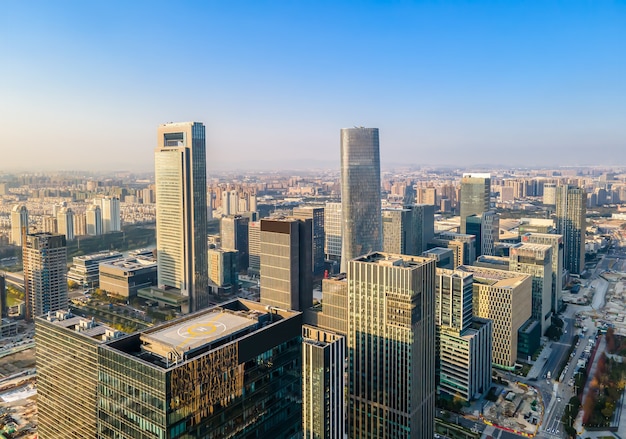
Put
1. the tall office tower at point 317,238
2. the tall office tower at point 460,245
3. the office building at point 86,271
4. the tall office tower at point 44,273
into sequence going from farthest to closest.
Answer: the tall office tower at point 317,238 < the office building at point 86,271 < the tall office tower at point 460,245 < the tall office tower at point 44,273

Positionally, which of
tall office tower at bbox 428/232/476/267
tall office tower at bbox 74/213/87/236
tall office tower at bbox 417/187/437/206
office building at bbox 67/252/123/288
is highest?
tall office tower at bbox 417/187/437/206

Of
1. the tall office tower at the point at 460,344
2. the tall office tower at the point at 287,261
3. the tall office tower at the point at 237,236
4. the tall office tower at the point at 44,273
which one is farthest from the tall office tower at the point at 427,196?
the tall office tower at the point at 44,273

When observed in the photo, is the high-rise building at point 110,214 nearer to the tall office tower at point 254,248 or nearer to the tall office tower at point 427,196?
the tall office tower at point 254,248

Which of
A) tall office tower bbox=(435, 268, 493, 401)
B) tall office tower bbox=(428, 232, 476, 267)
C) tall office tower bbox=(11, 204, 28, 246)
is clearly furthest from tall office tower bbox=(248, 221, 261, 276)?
tall office tower bbox=(435, 268, 493, 401)

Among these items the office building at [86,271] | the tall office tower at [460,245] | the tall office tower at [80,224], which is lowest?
the office building at [86,271]

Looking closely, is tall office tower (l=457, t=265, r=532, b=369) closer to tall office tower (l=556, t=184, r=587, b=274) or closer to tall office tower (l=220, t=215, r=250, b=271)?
tall office tower (l=556, t=184, r=587, b=274)

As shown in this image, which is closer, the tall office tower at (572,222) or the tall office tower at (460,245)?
the tall office tower at (460,245)

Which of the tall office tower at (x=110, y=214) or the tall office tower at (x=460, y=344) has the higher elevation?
the tall office tower at (x=110, y=214)
